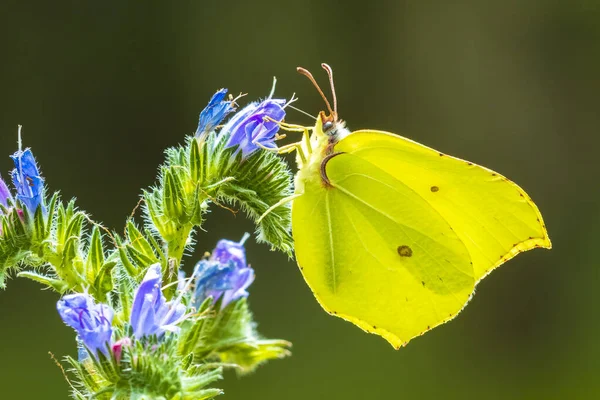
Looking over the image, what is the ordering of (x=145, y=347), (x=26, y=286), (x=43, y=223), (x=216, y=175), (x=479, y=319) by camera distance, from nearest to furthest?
1. (x=145, y=347)
2. (x=43, y=223)
3. (x=216, y=175)
4. (x=26, y=286)
5. (x=479, y=319)

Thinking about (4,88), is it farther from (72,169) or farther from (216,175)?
(216,175)

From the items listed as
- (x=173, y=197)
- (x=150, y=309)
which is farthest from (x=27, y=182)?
(x=150, y=309)

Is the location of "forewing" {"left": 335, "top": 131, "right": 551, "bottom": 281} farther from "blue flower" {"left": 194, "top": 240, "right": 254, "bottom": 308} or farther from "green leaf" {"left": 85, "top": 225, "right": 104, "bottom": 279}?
"green leaf" {"left": 85, "top": 225, "right": 104, "bottom": 279}

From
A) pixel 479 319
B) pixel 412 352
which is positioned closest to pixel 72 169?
pixel 412 352

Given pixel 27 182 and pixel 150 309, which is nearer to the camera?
pixel 150 309

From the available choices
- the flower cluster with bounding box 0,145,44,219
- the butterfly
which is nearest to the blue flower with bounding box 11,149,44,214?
the flower cluster with bounding box 0,145,44,219

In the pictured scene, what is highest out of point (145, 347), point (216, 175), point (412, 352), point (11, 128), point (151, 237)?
point (11, 128)

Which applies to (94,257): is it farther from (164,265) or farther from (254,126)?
(254,126)
